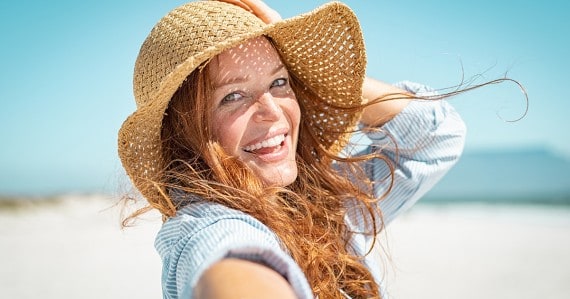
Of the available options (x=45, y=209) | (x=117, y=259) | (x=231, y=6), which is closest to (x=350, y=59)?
(x=231, y=6)

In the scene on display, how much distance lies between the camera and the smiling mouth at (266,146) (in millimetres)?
1825

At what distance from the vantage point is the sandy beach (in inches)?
233

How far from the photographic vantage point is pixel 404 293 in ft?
18.8

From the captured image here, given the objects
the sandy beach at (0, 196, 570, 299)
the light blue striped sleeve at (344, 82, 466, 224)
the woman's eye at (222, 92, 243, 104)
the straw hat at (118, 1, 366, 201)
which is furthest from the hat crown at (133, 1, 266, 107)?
the sandy beach at (0, 196, 570, 299)

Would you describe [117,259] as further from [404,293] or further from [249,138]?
[249,138]

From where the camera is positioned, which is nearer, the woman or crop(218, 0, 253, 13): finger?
the woman

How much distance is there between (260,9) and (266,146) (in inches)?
19.7

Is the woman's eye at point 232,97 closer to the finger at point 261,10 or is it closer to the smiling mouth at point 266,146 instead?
the smiling mouth at point 266,146

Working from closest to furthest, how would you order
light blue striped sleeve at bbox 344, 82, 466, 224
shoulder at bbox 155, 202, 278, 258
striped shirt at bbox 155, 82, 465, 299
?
shoulder at bbox 155, 202, 278, 258 < striped shirt at bbox 155, 82, 465, 299 < light blue striped sleeve at bbox 344, 82, 466, 224

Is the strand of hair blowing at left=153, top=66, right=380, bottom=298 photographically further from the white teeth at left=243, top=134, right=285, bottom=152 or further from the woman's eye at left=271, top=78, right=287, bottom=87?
the woman's eye at left=271, top=78, right=287, bottom=87

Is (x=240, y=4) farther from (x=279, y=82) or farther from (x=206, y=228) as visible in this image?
(x=206, y=228)

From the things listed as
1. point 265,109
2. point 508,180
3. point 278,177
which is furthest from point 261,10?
point 508,180

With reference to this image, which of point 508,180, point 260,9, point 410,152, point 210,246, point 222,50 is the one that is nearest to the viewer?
point 210,246

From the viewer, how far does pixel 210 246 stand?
108 centimetres
